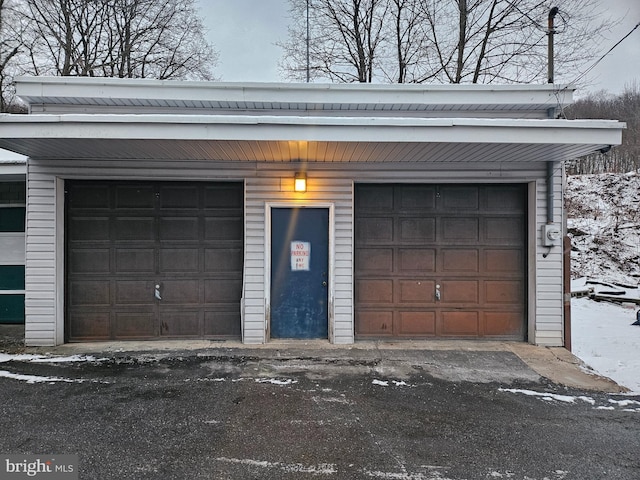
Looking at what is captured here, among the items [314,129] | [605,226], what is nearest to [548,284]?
[314,129]

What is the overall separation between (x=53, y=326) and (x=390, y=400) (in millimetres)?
4639

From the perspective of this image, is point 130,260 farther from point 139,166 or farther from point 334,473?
point 334,473

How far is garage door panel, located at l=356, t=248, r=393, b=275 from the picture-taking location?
217 inches

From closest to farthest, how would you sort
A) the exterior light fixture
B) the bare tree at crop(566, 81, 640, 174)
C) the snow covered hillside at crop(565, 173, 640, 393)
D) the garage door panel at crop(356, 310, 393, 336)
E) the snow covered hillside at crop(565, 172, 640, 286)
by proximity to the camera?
the snow covered hillside at crop(565, 173, 640, 393), the exterior light fixture, the garage door panel at crop(356, 310, 393, 336), the snow covered hillside at crop(565, 172, 640, 286), the bare tree at crop(566, 81, 640, 174)

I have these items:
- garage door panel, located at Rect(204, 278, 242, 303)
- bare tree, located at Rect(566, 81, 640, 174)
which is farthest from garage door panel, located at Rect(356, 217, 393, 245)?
bare tree, located at Rect(566, 81, 640, 174)

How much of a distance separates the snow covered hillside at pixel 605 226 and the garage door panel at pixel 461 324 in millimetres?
7669

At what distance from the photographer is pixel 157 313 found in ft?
17.8

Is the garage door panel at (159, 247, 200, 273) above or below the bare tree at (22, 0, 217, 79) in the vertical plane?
below

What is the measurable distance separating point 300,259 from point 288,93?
2382mm

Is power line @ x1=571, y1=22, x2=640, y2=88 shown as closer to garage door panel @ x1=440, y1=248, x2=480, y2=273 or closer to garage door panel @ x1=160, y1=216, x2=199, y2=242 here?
garage door panel @ x1=440, y1=248, x2=480, y2=273

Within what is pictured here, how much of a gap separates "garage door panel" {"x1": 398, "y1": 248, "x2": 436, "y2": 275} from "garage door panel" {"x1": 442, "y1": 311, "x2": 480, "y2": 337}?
73 centimetres

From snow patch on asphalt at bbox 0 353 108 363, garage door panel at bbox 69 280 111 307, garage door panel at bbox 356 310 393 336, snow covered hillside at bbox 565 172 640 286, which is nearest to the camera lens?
snow patch on asphalt at bbox 0 353 108 363

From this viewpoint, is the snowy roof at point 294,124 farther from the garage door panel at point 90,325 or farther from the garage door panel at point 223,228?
the garage door panel at point 90,325

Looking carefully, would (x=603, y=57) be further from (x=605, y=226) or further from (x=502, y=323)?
(x=605, y=226)
